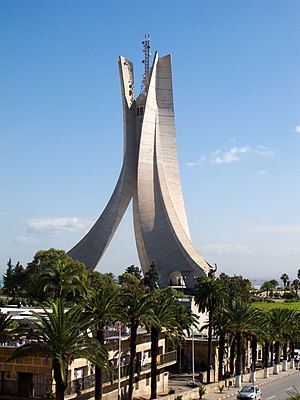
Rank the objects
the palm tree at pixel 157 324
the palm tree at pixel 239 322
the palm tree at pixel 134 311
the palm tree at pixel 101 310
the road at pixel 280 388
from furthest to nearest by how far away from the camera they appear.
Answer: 1. the palm tree at pixel 239 322
2. the road at pixel 280 388
3. the palm tree at pixel 157 324
4. the palm tree at pixel 134 311
5. the palm tree at pixel 101 310

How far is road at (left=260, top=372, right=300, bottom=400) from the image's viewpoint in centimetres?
3097

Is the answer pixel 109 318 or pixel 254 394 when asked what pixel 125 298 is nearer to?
pixel 109 318

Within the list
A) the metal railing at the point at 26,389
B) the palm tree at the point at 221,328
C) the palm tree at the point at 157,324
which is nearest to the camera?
the metal railing at the point at 26,389

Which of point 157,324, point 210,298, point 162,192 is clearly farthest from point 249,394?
point 162,192

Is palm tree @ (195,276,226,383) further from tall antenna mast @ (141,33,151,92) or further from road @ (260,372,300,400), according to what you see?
tall antenna mast @ (141,33,151,92)

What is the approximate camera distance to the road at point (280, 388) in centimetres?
3097

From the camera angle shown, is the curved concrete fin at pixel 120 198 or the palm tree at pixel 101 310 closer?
the palm tree at pixel 101 310

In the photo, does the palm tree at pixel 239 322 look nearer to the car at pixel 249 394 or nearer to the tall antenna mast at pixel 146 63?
the car at pixel 249 394

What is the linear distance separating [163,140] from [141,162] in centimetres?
495

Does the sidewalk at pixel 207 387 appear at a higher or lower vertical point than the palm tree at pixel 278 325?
lower

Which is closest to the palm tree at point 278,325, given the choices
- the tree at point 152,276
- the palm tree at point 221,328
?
the palm tree at point 221,328

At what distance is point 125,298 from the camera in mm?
26422

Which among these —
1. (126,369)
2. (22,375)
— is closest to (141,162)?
(126,369)

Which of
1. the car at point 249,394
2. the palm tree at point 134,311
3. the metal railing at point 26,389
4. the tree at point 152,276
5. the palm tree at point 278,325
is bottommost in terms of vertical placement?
the car at point 249,394
